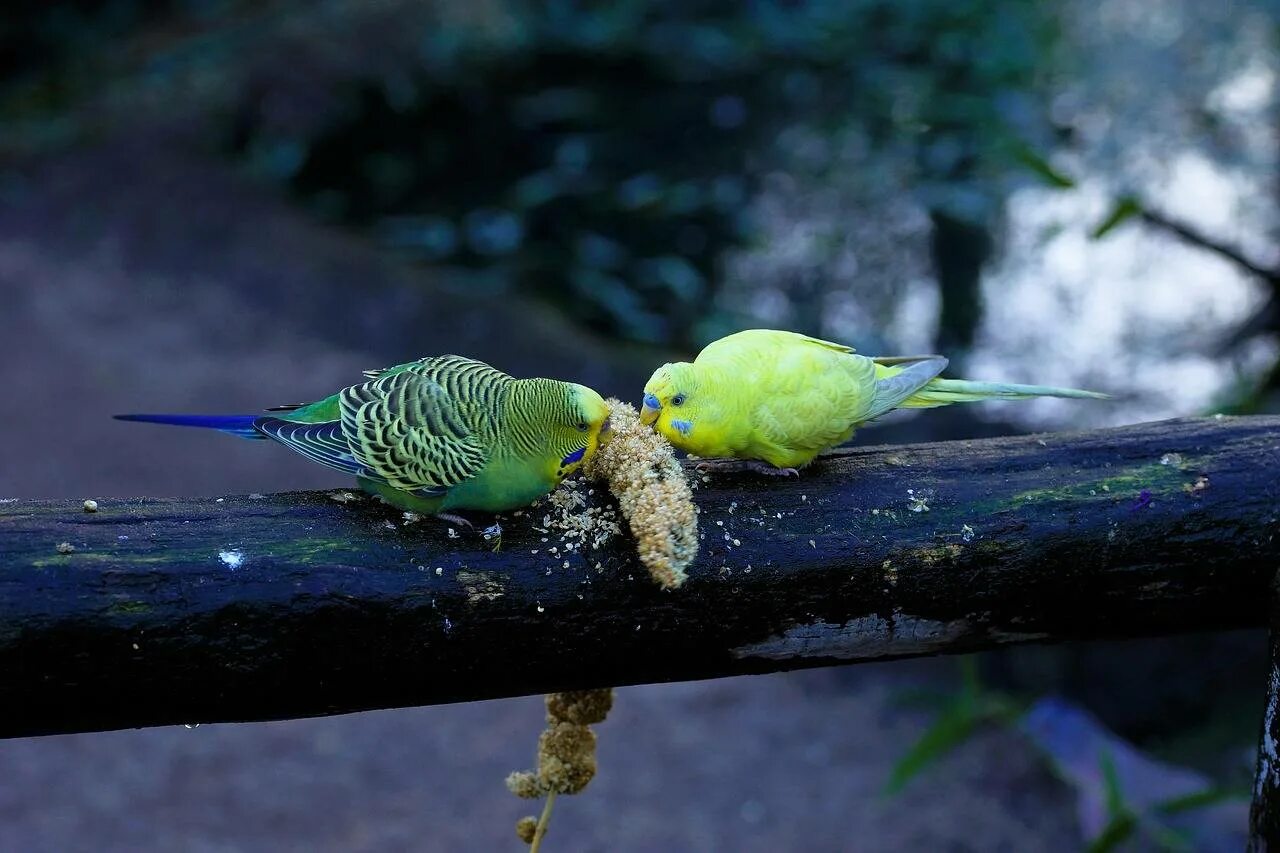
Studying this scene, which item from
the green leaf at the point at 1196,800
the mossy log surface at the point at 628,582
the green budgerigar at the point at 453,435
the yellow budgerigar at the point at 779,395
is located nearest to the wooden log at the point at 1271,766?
the mossy log surface at the point at 628,582

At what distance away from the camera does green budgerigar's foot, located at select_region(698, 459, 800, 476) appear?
8.29ft

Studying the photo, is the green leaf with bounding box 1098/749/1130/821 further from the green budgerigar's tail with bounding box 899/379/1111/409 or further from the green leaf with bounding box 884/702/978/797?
the green budgerigar's tail with bounding box 899/379/1111/409

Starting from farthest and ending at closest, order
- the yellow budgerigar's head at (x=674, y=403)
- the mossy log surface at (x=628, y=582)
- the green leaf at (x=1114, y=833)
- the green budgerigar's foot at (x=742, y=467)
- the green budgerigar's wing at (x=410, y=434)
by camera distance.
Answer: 1. the green leaf at (x=1114, y=833)
2. the green budgerigar's foot at (x=742, y=467)
3. the yellow budgerigar's head at (x=674, y=403)
4. the green budgerigar's wing at (x=410, y=434)
5. the mossy log surface at (x=628, y=582)

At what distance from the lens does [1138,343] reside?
737 cm

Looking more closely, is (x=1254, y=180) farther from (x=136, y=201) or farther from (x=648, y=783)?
(x=136, y=201)

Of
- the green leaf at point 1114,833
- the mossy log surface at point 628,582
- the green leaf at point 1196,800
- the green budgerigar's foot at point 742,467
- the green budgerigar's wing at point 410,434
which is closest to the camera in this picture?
the mossy log surface at point 628,582

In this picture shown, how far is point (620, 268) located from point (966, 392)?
572cm

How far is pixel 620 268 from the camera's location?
8.25 metres

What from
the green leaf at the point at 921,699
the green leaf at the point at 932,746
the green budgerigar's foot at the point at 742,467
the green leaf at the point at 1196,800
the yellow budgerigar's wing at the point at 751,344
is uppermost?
the yellow budgerigar's wing at the point at 751,344

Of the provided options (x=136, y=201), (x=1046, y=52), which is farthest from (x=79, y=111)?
(x=1046, y=52)

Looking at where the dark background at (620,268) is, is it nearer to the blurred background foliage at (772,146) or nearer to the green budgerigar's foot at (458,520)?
the blurred background foliage at (772,146)

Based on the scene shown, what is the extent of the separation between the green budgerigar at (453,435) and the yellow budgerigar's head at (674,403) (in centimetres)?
11

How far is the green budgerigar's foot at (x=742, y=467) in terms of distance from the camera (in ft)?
8.29

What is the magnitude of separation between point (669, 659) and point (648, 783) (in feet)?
10.2
